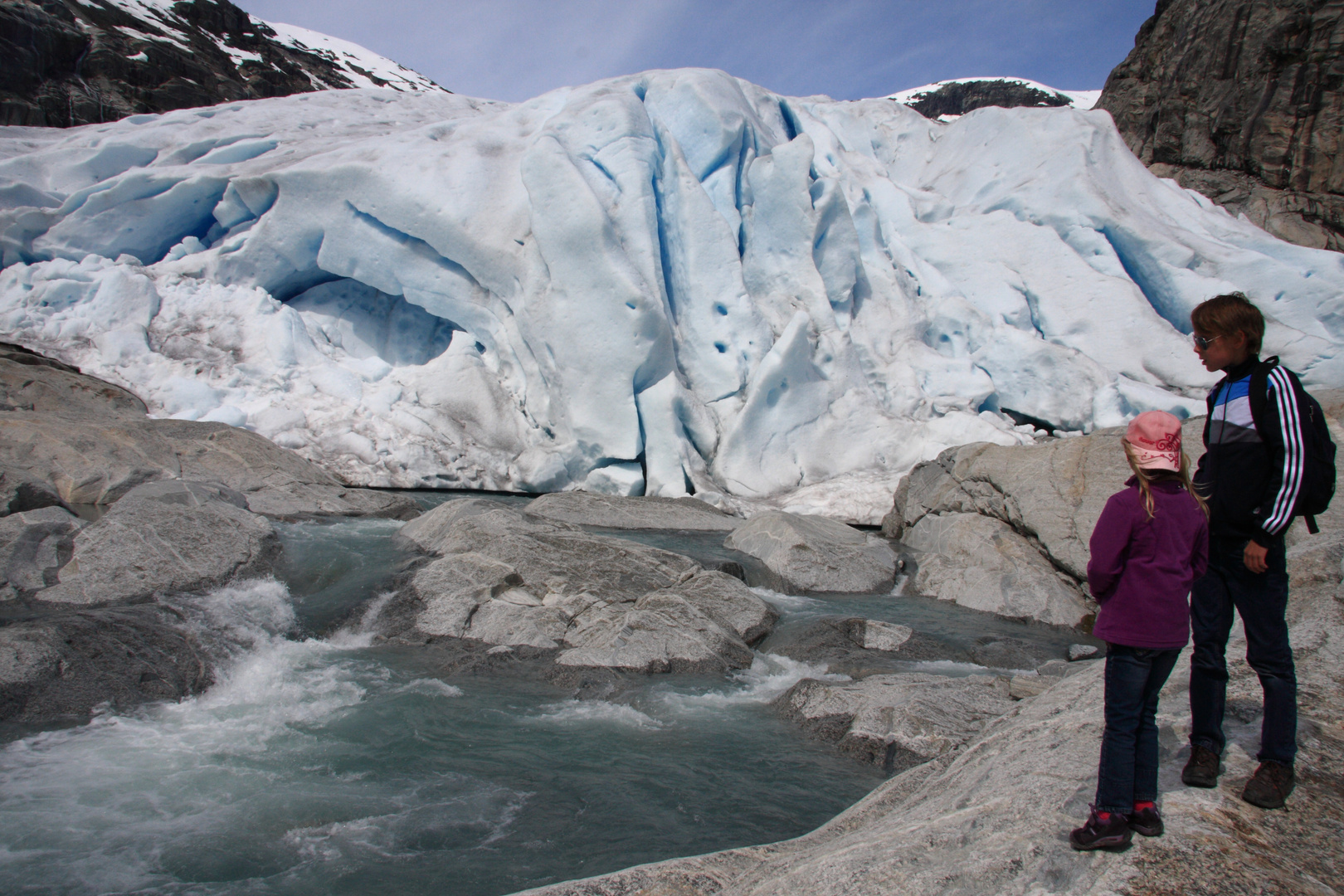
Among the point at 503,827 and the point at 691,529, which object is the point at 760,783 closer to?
the point at 503,827

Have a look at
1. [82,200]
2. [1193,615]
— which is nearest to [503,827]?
[1193,615]

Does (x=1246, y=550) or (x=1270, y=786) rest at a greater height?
(x=1246, y=550)

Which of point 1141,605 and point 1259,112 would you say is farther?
point 1259,112

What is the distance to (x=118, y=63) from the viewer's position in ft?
58.7

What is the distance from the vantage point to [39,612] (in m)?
4.84

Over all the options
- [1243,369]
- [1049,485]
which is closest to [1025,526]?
[1049,485]

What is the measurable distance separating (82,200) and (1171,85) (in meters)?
24.4

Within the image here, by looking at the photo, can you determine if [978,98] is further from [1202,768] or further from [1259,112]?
[1202,768]

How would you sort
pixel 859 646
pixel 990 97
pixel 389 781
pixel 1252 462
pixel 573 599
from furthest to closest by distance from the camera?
pixel 990 97 < pixel 573 599 < pixel 859 646 < pixel 389 781 < pixel 1252 462

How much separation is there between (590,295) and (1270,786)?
422 inches

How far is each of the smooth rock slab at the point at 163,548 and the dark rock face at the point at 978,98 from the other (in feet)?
Answer: 144

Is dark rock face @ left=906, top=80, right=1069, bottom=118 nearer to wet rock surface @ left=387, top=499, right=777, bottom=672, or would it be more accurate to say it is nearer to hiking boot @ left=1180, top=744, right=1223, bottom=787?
wet rock surface @ left=387, top=499, right=777, bottom=672

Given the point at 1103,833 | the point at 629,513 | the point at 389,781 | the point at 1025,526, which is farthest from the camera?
the point at 629,513

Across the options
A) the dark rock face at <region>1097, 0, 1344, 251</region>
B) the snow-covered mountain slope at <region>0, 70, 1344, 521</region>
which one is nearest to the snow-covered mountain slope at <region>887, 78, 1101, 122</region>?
the dark rock face at <region>1097, 0, 1344, 251</region>
